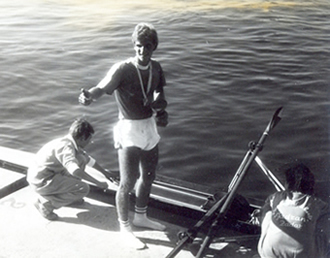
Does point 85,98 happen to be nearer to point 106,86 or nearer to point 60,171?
point 106,86

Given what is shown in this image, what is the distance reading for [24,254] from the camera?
13.3 feet

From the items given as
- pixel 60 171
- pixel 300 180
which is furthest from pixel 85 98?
pixel 300 180

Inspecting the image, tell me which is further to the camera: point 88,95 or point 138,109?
point 138,109

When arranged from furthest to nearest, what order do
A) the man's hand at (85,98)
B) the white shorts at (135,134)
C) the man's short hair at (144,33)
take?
the white shorts at (135,134) < the man's short hair at (144,33) < the man's hand at (85,98)

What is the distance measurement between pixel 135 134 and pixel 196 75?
8.32m

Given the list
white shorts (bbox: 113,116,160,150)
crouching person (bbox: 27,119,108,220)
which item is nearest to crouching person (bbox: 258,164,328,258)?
white shorts (bbox: 113,116,160,150)

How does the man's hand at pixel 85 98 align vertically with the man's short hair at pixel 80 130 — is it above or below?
above

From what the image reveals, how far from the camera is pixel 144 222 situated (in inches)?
171

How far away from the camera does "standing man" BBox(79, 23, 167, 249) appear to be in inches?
145

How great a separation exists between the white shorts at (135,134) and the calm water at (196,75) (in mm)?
3883

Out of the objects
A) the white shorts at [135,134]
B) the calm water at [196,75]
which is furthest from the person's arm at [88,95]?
the calm water at [196,75]

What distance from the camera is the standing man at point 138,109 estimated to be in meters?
3.68

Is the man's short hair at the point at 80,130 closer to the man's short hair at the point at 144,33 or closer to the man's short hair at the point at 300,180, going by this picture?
the man's short hair at the point at 144,33

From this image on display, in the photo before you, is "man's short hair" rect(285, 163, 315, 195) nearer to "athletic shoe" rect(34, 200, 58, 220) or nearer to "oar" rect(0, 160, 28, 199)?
"athletic shoe" rect(34, 200, 58, 220)
